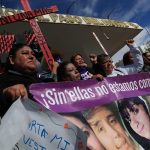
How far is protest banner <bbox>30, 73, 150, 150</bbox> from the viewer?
12.6 feet

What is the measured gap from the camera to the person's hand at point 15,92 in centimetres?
342

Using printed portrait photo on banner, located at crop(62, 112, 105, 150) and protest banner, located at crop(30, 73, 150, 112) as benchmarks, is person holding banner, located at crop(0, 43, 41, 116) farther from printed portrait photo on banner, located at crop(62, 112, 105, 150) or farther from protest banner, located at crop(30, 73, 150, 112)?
printed portrait photo on banner, located at crop(62, 112, 105, 150)

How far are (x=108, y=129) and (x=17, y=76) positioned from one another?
3.21 feet

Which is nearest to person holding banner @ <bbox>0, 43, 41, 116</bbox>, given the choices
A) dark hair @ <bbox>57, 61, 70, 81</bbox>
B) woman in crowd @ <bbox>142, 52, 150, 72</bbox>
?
dark hair @ <bbox>57, 61, 70, 81</bbox>

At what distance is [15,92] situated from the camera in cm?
342

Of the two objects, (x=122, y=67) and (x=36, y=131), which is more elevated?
(x=36, y=131)

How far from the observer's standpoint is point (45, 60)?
24.4ft

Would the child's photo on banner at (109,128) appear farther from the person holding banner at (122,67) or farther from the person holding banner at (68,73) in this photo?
the person holding banner at (122,67)

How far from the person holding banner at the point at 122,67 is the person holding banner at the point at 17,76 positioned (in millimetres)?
1515

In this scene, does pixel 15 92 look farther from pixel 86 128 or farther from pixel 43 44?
pixel 43 44

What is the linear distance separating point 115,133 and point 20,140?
1.48 meters

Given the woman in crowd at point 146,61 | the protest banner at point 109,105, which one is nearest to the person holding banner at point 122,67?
the woman in crowd at point 146,61

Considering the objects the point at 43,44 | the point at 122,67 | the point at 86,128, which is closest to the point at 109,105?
the point at 86,128

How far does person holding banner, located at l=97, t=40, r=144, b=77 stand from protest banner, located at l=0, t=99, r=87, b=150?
9.07 feet
